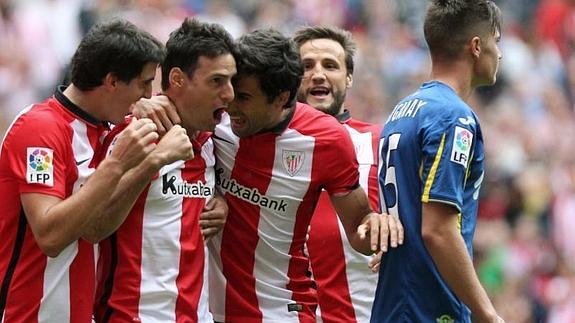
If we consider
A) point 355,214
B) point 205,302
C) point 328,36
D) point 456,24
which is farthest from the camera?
point 328,36

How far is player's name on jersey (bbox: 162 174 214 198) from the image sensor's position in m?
6.44

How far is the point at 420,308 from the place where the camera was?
628 cm

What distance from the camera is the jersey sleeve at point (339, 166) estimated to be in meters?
6.95

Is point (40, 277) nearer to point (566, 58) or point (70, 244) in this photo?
point (70, 244)

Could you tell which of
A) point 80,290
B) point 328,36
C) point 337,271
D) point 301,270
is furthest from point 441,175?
point 328,36

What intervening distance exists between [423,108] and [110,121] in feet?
4.73

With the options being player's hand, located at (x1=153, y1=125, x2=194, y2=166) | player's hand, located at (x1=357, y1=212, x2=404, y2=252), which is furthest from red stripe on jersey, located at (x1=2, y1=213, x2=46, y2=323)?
player's hand, located at (x1=357, y1=212, x2=404, y2=252)

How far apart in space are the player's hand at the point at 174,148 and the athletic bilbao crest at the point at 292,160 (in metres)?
0.81

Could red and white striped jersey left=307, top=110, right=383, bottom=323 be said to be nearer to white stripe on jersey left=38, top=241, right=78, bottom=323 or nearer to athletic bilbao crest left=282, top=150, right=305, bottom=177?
athletic bilbao crest left=282, top=150, right=305, bottom=177

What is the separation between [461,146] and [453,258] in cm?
50

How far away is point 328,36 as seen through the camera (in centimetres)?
845

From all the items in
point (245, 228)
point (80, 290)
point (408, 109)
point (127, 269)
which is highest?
point (408, 109)

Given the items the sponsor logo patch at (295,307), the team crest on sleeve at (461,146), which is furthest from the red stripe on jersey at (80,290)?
the team crest on sleeve at (461,146)

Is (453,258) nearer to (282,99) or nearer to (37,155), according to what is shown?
(282,99)
